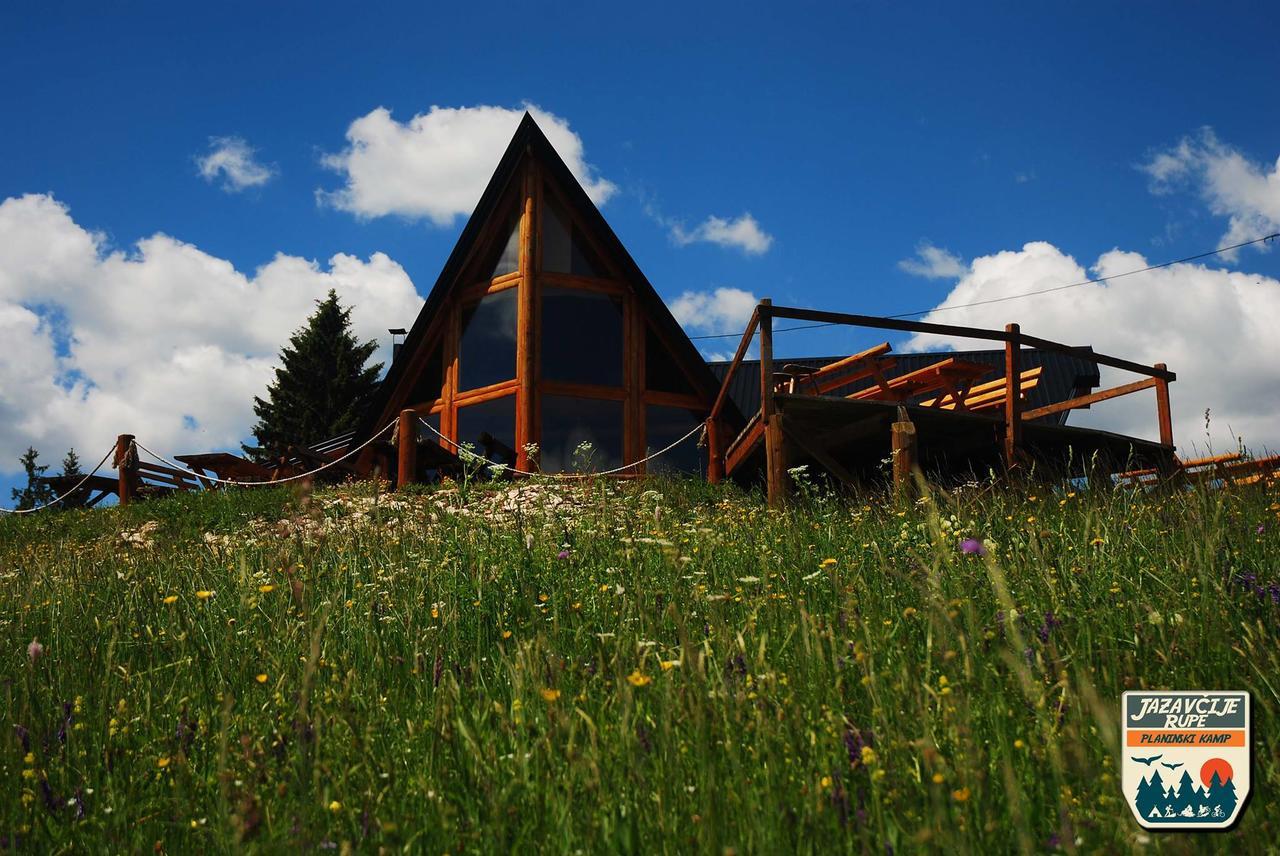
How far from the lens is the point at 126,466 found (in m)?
16.7

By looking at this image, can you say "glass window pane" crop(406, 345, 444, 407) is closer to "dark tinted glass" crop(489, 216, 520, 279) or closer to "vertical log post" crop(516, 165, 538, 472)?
"dark tinted glass" crop(489, 216, 520, 279)

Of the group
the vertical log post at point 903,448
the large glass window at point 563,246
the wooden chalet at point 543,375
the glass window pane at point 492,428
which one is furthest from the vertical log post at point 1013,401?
the large glass window at point 563,246

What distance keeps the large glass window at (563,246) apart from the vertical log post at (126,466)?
810 cm

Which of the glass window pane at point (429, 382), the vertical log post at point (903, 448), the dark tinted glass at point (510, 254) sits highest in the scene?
the dark tinted glass at point (510, 254)

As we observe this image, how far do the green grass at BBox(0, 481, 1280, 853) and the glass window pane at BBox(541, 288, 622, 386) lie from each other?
1066 cm

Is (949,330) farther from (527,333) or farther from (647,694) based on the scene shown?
(647,694)

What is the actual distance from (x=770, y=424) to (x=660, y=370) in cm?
684

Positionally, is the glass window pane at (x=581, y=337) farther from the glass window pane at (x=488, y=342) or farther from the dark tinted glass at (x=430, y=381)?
the dark tinted glass at (x=430, y=381)

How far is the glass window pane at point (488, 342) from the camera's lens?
53.3ft

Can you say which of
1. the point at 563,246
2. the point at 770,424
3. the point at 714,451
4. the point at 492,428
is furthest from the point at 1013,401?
the point at 563,246

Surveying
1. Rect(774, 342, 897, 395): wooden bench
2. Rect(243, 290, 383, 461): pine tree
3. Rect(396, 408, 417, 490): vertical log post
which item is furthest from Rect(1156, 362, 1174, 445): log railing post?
Rect(243, 290, 383, 461): pine tree

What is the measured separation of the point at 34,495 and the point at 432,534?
38.2 meters

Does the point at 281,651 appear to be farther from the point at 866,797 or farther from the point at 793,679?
the point at 866,797

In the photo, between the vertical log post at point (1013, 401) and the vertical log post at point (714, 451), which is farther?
the vertical log post at point (714, 451)
